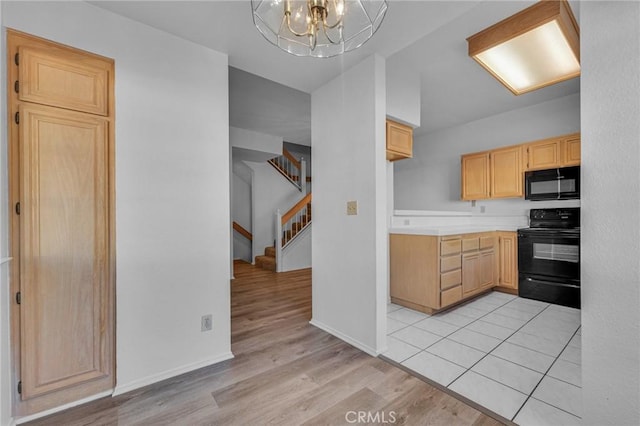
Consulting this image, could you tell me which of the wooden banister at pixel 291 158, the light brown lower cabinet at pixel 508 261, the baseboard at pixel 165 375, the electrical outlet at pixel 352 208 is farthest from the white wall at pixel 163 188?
the wooden banister at pixel 291 158

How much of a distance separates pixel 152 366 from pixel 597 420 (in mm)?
2413

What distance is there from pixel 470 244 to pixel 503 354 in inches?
59.7

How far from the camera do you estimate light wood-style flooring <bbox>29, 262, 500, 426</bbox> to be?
4.96 feet

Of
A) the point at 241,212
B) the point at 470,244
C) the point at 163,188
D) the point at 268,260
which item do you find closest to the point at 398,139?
the point at 470,244

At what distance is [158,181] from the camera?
1.88m

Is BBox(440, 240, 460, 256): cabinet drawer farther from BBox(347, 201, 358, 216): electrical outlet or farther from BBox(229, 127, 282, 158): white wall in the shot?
BBox(229, 127, 282, 158): white wall

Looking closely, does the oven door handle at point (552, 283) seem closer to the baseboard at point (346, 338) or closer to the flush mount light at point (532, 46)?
the flush mount light at point (532, 46)

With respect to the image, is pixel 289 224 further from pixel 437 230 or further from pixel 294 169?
pixel 437 230

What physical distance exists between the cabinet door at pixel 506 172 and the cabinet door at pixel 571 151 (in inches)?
19.1

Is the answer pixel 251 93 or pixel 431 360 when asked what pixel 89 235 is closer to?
pixel 431 360

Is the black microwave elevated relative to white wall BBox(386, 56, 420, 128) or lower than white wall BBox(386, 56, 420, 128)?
lower

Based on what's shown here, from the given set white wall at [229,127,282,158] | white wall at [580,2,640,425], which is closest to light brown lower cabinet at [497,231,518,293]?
white wall at [580,2,640,425]

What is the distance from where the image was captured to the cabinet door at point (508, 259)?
12.5 feet

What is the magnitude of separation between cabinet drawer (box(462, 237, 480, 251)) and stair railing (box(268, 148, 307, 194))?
15.3 ft
